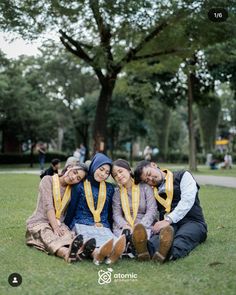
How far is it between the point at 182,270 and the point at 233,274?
1.23 ft

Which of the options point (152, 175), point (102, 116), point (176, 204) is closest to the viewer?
point (152, 175)

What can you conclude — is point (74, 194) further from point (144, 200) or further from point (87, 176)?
point (144, 200)

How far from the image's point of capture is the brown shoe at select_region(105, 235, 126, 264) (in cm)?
399

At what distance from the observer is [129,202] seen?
490 cm

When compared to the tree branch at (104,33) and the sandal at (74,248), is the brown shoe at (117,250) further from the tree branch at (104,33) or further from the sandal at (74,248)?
the tree branch at (104,33)

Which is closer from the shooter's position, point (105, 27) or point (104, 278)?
point (104, 278)

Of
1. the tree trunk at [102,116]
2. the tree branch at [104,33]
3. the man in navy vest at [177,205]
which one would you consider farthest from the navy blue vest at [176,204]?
the tree trunk at [102,116]

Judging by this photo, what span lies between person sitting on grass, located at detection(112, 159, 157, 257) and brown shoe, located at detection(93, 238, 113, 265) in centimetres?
70

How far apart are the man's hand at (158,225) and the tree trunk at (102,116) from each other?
432 inches

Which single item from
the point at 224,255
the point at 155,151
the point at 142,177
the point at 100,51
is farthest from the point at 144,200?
the point at 155,151

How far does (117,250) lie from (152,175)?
1069 millimetres

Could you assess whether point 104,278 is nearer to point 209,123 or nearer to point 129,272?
point 129,272

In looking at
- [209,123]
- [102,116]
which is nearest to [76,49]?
[102,116]

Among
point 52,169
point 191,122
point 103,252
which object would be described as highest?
point 191,122
